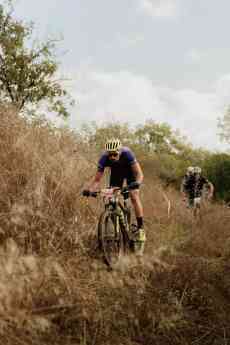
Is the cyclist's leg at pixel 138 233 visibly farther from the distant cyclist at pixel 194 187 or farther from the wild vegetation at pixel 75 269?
the distant cyclist at pixel 194 187

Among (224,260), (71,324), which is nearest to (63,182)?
(71,324)

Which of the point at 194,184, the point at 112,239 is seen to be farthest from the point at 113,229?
the point at 194,184

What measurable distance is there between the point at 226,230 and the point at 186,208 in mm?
2273

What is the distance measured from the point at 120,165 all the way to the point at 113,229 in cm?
116

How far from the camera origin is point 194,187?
11.9 metres

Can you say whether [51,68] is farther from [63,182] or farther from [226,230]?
[63,182]

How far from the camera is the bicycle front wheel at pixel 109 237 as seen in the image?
550cm

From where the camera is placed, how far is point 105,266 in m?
5.09

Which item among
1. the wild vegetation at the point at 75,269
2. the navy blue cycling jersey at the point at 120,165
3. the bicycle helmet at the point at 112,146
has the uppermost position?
the bicycle helmet at the point at 112,146

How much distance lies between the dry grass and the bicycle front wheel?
19 cm

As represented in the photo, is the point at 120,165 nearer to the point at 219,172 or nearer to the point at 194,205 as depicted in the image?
the point at 194,205

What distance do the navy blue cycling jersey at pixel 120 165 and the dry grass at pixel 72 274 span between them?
525mm

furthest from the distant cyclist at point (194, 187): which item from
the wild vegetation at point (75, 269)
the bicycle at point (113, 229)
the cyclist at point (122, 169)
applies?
the bicycle at point (113, 229)

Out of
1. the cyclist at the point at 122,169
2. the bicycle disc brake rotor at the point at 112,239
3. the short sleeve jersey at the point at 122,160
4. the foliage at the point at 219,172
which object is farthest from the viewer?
the foliage at the point at 219,172
